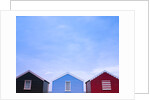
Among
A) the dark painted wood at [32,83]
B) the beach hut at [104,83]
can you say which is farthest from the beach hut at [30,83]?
the beach hut at [104,83]

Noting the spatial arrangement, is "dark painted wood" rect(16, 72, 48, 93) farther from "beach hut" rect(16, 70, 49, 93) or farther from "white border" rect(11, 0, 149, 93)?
"white border" rect(11, 0, 149, 93)

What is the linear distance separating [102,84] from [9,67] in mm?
3812

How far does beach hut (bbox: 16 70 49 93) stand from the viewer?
251 inches

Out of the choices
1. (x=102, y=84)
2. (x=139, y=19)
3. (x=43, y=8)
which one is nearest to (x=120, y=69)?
(x=139, y=19)

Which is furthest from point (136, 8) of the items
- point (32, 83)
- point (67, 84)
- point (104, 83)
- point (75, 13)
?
point (32, 83)

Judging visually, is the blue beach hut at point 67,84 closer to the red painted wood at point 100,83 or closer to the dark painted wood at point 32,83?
the dark painted wood at point 32,83

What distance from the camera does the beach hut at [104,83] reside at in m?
6.17

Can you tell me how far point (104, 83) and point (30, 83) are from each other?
268 cm

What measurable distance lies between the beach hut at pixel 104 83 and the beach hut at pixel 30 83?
6.02 ft

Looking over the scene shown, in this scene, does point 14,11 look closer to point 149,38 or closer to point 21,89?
point 149,38

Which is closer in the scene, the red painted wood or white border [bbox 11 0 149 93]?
white border [bbox 11 0 149 93]

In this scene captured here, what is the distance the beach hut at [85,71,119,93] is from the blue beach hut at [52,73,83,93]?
545 mm

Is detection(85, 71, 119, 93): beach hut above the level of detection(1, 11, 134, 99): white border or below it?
below

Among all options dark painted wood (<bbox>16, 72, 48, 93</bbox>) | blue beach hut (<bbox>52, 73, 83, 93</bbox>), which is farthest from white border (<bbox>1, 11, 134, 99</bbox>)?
blue beach hut (<bbox>52, 73, 83, 93</bbox>)
